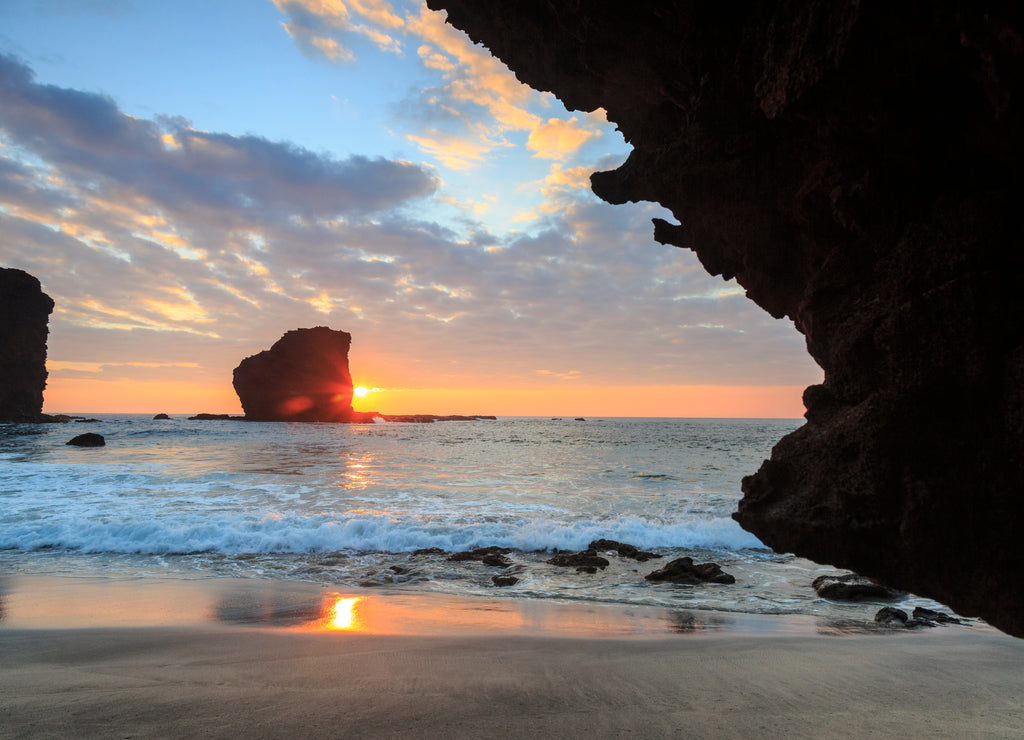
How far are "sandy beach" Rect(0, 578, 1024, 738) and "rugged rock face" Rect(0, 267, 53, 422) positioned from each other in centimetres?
8042

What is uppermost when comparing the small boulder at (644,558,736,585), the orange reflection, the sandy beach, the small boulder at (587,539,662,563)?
→ the sandy beach

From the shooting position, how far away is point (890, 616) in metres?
6.14

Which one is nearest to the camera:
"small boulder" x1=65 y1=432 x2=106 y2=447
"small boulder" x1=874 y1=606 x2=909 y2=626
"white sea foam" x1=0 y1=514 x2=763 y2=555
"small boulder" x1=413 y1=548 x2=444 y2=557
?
"small boulder" x1=874 y1=606 x2=909 y2=626

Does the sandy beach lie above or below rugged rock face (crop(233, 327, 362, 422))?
below

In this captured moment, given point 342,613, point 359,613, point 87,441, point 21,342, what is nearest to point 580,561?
point 359,613

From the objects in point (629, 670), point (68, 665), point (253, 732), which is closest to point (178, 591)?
point (68, 665)

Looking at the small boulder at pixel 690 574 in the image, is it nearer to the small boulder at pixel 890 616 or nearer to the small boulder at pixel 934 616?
the small boulder at pixel 890 616

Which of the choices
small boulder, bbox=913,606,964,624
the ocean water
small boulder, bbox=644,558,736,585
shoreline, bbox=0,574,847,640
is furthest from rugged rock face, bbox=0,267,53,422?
small boulder, bbox=913,606,964,624

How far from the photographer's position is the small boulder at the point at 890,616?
6.06 metres

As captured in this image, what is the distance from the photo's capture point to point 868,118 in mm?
2564

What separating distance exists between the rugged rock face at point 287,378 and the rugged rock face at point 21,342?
2558cm

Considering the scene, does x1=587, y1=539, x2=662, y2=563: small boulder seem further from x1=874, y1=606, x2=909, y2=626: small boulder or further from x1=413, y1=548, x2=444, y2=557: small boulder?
x1=874, y1=606, x2=909, y2=626: small boulder

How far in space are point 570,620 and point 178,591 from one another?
5.12 meters

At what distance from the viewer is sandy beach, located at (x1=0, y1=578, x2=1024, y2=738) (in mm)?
3143
